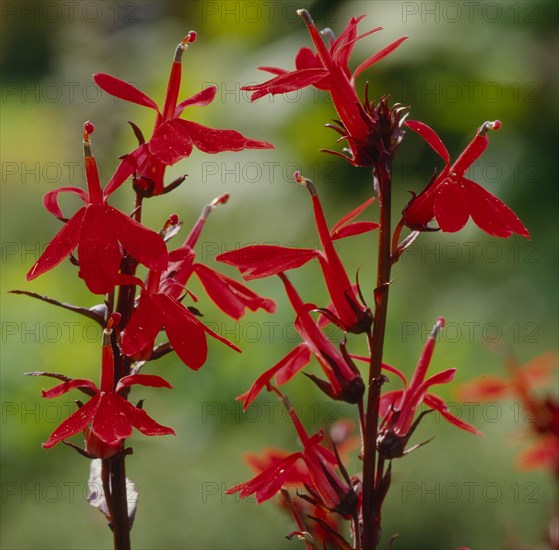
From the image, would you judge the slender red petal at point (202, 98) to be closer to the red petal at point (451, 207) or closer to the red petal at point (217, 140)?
the red petal at point (217, 140)

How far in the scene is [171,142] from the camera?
1.74 feet

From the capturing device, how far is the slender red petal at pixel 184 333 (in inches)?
20.0

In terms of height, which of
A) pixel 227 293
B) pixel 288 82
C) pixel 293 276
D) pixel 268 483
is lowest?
pixel 268 483

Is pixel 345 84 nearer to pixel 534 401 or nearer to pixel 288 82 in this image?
pixel 288 82

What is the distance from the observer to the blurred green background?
5.30ft

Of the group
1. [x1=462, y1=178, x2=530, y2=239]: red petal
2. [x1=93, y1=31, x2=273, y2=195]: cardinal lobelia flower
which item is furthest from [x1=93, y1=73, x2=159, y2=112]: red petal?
[x1=462, y1=178, x2=530, y2=239]: red petal

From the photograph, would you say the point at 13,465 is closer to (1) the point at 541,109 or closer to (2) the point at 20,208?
(2) the point at 20,208

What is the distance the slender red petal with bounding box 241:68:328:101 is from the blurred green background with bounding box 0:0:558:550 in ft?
1.31

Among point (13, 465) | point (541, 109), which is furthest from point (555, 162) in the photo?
point (13, 465)

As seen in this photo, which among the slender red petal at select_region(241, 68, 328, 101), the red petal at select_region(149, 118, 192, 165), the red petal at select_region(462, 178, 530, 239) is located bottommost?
the red petal at select_region(462, 178, 530, 239)

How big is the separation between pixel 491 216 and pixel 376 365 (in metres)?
0.11

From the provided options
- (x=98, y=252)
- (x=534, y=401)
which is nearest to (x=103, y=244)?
(x=98, y=252)

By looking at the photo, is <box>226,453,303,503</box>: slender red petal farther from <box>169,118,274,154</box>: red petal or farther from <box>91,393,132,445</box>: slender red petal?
<box>169,118,274,154</box>: red petal

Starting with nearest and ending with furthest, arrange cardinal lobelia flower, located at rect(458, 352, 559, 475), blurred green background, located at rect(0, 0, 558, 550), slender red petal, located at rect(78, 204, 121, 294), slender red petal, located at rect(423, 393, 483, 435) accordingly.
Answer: slender red petal, located at rect(78, 204, 121, 294) < slender red petal, located at rect(423, 393, 483, 435) < cardinal lobelia flower, located at rect(458, 352, 559, 475) < blurred green background, located at rect(0, 0, 558, 550)
